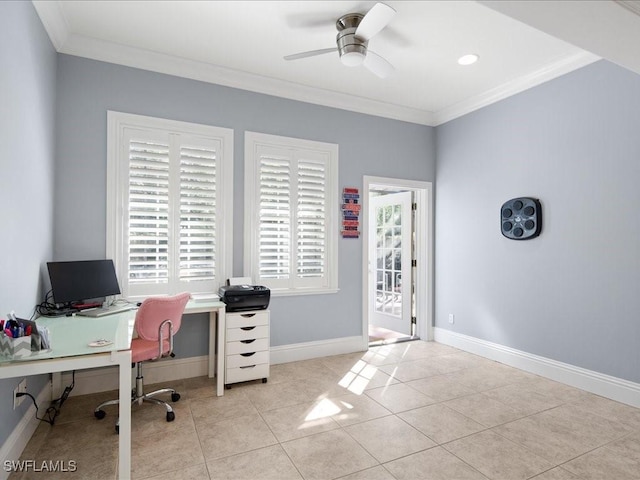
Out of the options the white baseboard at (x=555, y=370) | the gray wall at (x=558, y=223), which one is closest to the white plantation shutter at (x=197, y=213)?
the gray wall at (x=558, y=223)

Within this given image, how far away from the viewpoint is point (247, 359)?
337 centimetres

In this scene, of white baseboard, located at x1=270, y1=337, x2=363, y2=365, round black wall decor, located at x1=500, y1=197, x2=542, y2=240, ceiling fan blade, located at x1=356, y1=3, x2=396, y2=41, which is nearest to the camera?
ceiling fan blade, located at x1=356, y1=3, x2=396, y2=41

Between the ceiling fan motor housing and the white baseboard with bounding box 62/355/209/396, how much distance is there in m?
3.02

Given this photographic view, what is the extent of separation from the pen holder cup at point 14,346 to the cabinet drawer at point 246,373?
1766 mm

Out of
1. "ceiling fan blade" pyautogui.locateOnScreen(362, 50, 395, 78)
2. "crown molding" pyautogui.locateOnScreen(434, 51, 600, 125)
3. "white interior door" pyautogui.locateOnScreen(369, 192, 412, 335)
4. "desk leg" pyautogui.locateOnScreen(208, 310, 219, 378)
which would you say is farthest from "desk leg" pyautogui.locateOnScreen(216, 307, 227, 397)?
"crown molding" pyautogui.locateOnScreen(434, 51, 600, 125)

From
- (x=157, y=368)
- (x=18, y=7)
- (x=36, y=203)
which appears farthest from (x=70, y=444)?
(x=18, y=7)

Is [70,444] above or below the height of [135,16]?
below

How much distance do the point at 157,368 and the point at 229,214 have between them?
160cm

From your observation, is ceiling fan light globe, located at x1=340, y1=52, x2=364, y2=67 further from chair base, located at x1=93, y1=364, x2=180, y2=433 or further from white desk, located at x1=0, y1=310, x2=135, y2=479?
chair base, located at x1=93, y1=364, x2=180, y2=433

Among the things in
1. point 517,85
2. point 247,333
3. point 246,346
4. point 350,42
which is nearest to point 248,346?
point 246,346

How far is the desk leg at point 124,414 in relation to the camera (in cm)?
188

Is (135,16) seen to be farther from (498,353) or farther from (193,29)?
(498,353)

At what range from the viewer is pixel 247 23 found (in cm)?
292

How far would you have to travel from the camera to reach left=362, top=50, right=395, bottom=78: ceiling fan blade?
2928mm
